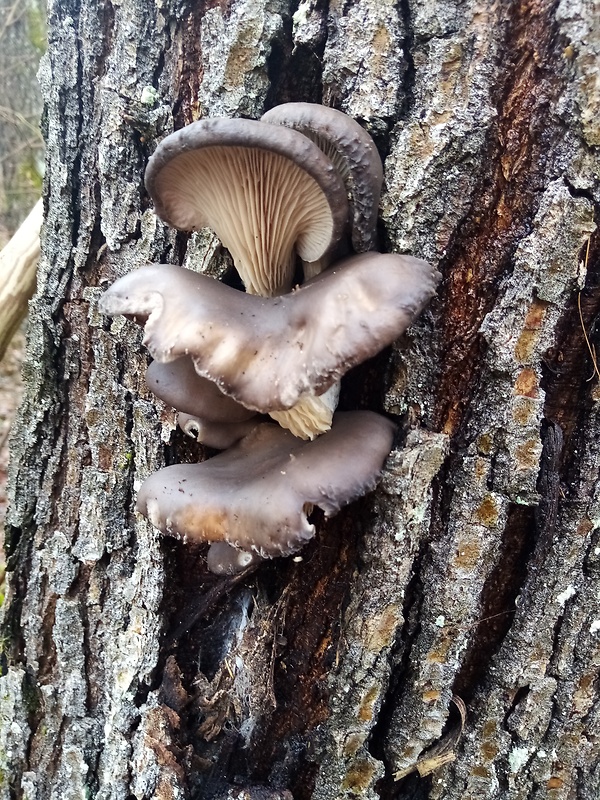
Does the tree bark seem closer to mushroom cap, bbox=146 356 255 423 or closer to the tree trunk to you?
the tree trunk

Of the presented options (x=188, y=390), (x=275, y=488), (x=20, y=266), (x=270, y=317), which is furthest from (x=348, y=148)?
(x=20, y=266)

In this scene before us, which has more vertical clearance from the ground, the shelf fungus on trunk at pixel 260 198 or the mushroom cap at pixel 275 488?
the shelf fungus on trunk at pixel 260 198

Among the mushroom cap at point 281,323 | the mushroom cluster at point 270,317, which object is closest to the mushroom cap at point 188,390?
the mushroom cluster at point 270,317

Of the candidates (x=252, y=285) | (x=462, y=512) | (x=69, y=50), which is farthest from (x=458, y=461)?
(x=69, y=50)

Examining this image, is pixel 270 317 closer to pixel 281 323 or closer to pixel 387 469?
pixel 281 323

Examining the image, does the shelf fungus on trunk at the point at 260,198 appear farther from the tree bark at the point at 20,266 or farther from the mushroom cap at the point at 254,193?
the tree bark at the point at 20,266

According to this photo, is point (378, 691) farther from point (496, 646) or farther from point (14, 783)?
point (14, 783)

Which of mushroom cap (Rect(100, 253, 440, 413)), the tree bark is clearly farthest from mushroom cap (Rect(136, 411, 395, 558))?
the tree bark
